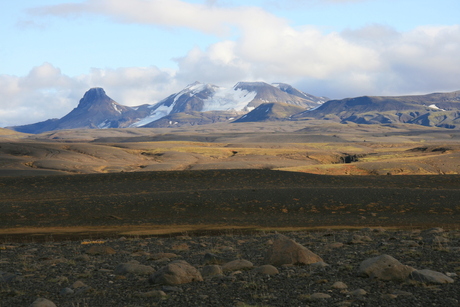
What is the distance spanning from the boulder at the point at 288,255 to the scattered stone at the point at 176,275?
2598mm

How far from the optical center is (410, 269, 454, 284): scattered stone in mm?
11672

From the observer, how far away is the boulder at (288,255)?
47.9 feet

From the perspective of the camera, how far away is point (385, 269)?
12328mm

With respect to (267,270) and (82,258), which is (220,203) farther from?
(267,270)

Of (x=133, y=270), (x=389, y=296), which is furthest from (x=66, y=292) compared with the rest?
(x=389, y=296)

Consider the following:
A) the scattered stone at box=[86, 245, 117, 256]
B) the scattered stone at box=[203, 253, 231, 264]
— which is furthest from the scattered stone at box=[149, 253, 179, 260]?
the scattered stone at box=[86, 245, 117, 256]

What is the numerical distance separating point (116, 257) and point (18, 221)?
57.6 ft

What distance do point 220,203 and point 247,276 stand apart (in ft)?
76.8

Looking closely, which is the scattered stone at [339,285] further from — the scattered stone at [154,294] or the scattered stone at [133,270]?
the scattered stone at [133,270]

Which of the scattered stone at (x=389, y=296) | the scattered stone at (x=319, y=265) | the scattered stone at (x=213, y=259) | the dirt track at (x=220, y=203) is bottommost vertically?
the dirt track at (x=220, y=203)

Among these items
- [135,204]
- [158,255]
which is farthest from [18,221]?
[158,255]

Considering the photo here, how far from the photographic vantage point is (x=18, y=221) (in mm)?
32875

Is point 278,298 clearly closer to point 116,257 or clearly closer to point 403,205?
point 116,257

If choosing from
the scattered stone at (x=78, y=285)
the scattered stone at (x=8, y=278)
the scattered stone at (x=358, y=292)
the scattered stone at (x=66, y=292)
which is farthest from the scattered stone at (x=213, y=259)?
the scattered stone at (x=358, y=292)
